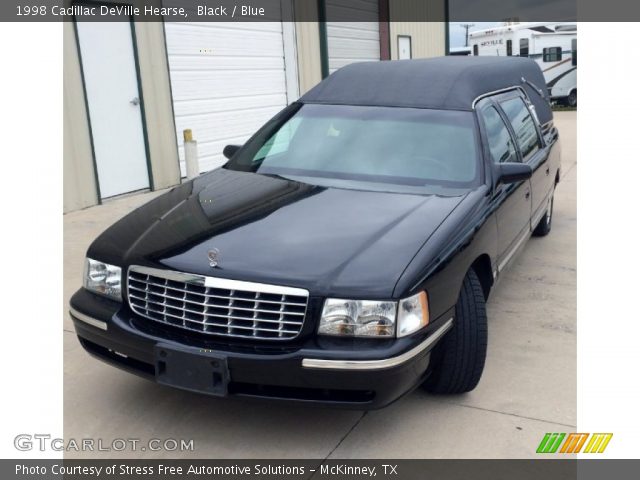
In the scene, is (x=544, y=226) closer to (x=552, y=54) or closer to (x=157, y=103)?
(x=157, y=103)

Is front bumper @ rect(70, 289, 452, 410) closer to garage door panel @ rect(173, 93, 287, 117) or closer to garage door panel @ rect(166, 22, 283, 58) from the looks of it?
garage door panel @ rect(173, 93, 287, 117)

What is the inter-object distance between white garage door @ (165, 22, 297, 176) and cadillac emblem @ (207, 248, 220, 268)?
6806 millimetres

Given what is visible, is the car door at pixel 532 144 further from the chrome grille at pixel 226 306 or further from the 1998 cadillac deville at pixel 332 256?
the chrome grille at pixel 226 306

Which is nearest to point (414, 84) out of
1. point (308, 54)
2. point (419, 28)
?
point (308, 54)

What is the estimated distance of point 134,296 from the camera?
3137 millimetres

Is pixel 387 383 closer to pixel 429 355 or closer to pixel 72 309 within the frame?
pixel 429 355

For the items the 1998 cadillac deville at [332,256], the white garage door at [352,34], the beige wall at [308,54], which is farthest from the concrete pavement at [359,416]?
the white garage door at [352,34]

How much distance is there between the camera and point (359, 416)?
10.8 ft

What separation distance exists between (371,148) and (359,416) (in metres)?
1.65

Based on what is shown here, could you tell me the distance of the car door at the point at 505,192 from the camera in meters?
4.00

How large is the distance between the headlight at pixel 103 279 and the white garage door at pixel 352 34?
10633 mm

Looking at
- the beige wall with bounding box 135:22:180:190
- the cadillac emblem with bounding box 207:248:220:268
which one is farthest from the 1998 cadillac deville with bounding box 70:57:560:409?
the beige wall with bounding box 135:22:180:190

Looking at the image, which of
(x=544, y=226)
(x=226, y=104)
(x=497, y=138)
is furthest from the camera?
(x=226, y=104)

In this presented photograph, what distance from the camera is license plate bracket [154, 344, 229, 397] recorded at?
2801 mm
